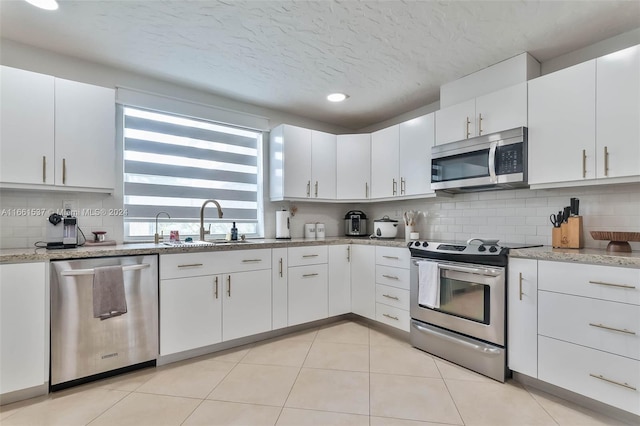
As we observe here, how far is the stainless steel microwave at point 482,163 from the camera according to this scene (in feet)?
7.66

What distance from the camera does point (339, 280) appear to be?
3.33m

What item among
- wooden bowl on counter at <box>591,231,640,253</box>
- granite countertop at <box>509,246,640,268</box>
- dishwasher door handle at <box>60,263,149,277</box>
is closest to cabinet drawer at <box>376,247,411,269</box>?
granite countertop at <box>509,246,640,268</box>

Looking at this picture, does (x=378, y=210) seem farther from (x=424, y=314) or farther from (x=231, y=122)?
(x=231, y=122)

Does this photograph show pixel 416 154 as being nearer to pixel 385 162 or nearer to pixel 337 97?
pixel 385 162

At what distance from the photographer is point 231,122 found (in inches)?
129

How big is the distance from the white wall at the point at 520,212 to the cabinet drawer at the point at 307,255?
1.02 metres

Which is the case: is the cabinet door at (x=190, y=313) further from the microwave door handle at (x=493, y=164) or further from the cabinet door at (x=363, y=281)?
the microwave door handle at (x=493, y=164)

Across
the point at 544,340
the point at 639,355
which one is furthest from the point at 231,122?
the point at 639,355

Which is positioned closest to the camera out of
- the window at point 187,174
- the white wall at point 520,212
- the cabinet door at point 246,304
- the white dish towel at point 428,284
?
the white wall at point 520,212

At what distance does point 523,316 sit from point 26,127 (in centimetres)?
365

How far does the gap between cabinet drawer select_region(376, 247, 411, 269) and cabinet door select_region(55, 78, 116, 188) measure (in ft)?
8.06

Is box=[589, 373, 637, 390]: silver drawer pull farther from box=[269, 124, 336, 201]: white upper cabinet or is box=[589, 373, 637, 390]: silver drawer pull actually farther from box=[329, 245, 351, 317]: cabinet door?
box=[269, 124, 336, 201]: white upper cabinet

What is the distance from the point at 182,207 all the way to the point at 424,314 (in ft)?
8.12

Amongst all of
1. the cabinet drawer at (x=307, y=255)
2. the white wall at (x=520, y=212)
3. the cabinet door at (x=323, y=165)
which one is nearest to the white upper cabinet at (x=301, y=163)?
the cabinet door at (x=323, y=165)
